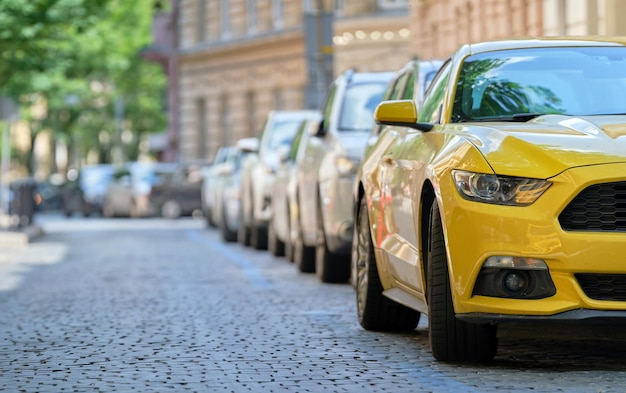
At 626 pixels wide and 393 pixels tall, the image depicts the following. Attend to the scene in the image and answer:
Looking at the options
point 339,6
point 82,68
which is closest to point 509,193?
point 82,68

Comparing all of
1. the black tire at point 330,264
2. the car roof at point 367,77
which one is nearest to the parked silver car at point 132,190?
the car roof at point 367,77

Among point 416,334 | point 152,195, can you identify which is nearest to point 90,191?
point 152,195

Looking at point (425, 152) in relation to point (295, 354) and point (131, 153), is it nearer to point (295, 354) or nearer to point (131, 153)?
point (295, 354)

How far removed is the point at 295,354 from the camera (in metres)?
9.27

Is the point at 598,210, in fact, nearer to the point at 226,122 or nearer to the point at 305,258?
the point at 305,258

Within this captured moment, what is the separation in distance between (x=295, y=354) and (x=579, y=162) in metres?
2.14

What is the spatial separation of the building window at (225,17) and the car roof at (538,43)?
51562 millimetres

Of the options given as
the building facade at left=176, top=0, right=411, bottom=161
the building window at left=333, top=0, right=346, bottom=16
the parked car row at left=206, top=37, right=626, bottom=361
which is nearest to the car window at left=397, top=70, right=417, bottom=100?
the parked car row at left=206, top=37, right=626, bottom=361

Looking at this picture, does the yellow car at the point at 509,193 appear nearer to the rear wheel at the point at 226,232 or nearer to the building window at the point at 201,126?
the rear wheel at the point at 226,232

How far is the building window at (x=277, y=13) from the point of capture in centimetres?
5591

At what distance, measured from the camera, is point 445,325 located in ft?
27.4

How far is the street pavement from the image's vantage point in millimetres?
7973

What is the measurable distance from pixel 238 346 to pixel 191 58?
5496 cm

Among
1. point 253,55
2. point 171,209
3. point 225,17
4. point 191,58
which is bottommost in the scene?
point 171,209
